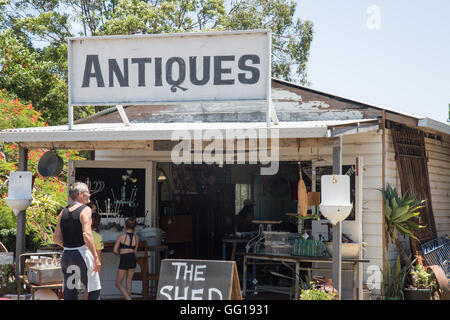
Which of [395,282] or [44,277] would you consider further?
[395,282]

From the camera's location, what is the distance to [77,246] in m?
6.30

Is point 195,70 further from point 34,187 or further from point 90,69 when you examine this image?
point 34,187

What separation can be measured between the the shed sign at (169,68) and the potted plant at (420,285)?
3.58 m

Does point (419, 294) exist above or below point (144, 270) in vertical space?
below

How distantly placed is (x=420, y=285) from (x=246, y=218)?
4.23 m

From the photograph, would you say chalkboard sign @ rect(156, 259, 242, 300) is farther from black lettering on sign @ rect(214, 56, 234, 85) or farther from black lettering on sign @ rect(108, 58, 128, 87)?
black lettering on sign @ rect(108, 58, 128, 87)

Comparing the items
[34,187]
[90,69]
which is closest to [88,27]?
[34,187]

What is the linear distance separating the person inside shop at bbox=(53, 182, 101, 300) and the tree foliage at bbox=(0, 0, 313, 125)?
12569 mm

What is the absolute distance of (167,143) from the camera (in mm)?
7672

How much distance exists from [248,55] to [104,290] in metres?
4.57

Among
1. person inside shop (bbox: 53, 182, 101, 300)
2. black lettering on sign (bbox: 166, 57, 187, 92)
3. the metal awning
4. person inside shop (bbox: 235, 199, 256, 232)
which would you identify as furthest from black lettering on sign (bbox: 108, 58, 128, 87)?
person inside shop (bbox: 235, 199, 256, 232)

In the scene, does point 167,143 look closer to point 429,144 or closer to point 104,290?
point 104,290

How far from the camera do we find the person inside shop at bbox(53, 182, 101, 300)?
6.27 metres
